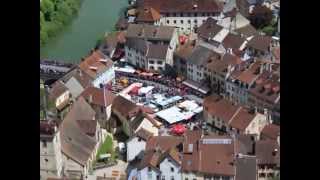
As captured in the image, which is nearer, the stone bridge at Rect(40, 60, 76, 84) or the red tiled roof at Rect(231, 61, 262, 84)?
the red tiled roof at Rect(231, 61, 262, 84)

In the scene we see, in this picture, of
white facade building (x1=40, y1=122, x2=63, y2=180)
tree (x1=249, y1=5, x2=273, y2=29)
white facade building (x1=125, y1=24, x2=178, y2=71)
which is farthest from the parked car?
tree (x1=249, y1=5, x2=273, y2=29)

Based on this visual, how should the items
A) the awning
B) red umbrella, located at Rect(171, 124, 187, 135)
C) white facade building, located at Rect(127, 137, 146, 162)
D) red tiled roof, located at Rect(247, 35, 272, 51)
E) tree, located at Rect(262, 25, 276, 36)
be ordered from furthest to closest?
tree, located at Rect(262, 25, 276, 36), red tiled roof, located at Rect(247, 35, 272, 51), the awning, red umbrella, located at Rect(171, 124, 187, 135), white facade building, located at Rect(127, 137, 146, 162)

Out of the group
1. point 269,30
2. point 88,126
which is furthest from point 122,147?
point 269,30

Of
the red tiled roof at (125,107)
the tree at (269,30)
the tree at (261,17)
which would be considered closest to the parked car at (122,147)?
the red tiled roof at (125,107)

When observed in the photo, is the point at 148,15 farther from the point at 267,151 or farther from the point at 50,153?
the point at 50,153

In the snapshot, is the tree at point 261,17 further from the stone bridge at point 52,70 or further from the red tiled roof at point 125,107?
the red tiled roof at point 125,107

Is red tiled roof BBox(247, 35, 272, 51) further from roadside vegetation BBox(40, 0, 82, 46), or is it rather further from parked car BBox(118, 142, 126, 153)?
roadside vegetation BBox(40, 0, 82, 46)
